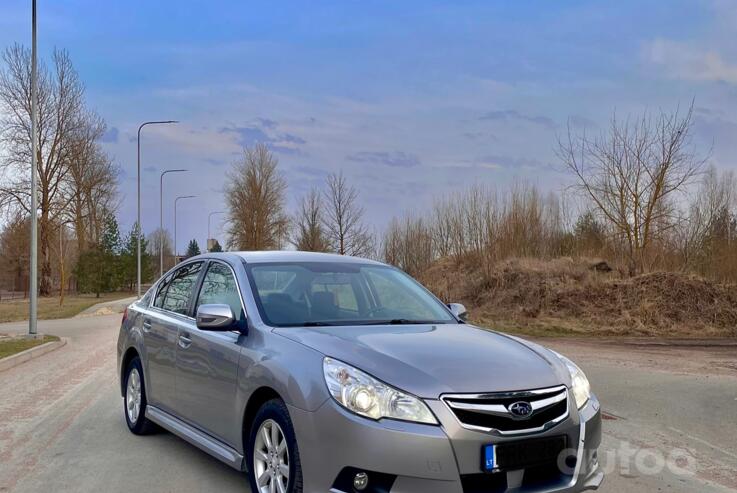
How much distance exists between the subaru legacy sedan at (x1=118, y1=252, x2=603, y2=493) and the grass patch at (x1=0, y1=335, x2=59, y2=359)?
9082 millimetres

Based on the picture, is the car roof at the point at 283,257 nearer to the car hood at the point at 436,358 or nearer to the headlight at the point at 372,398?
the car hood at the point at 436,358

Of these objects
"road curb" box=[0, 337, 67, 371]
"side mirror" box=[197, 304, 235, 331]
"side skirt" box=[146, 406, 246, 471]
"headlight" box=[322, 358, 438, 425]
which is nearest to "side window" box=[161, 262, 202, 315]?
"side skirt" box=[146, 406, 246, 471]

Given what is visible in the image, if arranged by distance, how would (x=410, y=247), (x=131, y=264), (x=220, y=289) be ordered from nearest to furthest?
(x=220, y=289)
(x=410, y=247)
(x=131, y=264)

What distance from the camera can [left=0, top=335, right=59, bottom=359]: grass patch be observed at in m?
12.9

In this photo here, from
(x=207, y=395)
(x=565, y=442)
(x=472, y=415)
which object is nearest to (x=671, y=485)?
(x=565, y=442)

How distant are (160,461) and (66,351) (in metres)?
9.77

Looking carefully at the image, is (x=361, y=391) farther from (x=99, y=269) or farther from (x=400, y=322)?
(x=99, y=269)

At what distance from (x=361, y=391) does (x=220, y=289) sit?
6.86 feet

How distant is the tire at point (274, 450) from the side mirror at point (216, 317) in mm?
665

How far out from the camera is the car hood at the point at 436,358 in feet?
11.5

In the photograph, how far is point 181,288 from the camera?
598 cm

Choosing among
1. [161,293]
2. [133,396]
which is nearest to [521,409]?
[161,293]

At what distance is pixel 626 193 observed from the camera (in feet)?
72.8

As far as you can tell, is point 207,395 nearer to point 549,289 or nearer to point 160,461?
point 160,461
